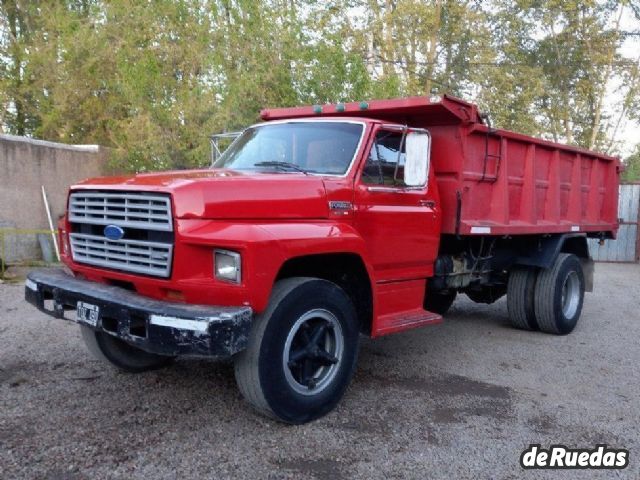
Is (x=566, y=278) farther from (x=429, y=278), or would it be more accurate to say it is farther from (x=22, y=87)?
(x=22, y=87)

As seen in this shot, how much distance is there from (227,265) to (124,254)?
0.83 m

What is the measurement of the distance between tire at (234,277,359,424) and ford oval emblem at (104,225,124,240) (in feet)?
3.58

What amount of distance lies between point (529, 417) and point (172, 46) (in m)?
11.2

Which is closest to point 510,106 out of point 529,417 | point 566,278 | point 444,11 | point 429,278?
point 444,11

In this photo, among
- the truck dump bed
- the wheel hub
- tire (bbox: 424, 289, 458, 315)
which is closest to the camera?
the wheel hub

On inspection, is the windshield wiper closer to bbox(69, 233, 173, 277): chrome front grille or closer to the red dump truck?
the red dump truck

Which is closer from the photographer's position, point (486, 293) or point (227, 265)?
point (227, 265)

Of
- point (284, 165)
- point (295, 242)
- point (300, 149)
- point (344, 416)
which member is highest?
point (300, 149)

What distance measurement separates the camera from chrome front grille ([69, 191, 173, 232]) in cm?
380

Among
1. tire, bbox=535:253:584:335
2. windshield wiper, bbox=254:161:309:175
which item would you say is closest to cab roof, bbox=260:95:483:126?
windshield wiper, bbox=254:161:309:175

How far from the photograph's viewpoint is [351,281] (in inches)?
187

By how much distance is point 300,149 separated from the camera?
501 centimetres

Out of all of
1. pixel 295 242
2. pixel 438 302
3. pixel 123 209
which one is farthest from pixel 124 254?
pixel 438 302

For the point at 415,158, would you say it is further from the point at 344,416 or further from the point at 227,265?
the point at 344,416
